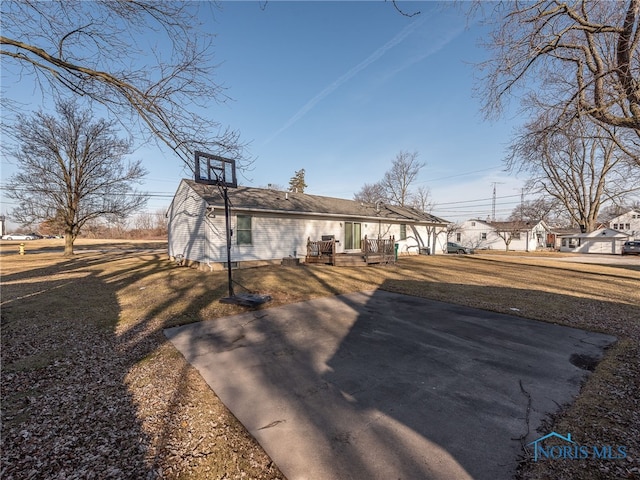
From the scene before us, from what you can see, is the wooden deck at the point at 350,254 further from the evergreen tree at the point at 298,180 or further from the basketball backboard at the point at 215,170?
the evergreen tree at the point at 298,180

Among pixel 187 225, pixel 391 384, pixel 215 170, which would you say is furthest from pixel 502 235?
pixel 391 384

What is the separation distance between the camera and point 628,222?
155ft

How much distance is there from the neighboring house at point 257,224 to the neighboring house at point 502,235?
30.7m

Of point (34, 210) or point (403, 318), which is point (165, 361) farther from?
point (34, 210)

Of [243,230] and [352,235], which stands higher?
[243,230]

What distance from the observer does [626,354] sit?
4.12 m

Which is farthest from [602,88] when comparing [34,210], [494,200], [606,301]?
[494,200]

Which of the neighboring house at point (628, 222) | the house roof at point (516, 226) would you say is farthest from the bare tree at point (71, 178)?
the neighboring house at point (628, 222)

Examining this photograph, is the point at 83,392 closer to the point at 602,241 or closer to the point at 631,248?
the point at 631,248

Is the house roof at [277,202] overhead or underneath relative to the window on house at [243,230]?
overhead

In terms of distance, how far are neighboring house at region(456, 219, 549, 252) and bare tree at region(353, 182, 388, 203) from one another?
556 inches

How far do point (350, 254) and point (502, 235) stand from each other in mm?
37295

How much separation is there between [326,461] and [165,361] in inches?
118

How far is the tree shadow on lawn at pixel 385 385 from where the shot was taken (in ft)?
7.44
